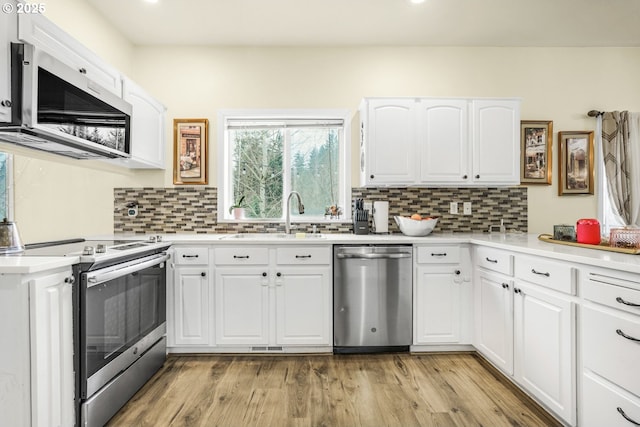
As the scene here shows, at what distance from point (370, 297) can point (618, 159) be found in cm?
274

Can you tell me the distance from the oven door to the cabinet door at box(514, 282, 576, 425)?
7.63ft

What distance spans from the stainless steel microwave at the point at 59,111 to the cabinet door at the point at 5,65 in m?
0.02

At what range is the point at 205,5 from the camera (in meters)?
2.78

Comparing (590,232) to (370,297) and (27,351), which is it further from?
(27,351)

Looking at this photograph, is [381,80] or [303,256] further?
[381,80]

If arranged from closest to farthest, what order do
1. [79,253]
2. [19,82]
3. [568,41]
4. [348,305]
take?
[19,82] < [79,253] < [348,305] < [568,41]

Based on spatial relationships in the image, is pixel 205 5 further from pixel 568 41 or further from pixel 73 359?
pixel 568 41

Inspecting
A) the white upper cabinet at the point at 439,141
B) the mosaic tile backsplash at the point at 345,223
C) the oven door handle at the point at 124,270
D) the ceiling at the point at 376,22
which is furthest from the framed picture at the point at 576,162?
the oven door handle at the point at 124,270

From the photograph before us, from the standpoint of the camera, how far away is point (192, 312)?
2.76 meters

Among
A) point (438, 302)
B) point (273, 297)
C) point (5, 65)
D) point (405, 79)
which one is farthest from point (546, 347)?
point (5, 65)

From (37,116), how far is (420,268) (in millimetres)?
2578

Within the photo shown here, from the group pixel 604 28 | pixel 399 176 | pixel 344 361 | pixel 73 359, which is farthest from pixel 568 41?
pixel 73 359

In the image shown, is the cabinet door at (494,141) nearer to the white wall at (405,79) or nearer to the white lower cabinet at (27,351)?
the white wall at (405,79)

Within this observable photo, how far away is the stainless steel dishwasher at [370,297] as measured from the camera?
2.77 meters
